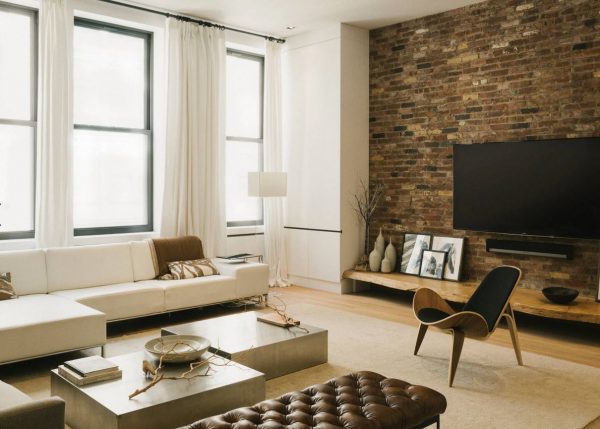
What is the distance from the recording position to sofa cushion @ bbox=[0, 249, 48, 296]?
186 inches

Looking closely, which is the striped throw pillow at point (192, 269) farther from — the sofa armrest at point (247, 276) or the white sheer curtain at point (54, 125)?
the white sheer curtain at point (54, 125)

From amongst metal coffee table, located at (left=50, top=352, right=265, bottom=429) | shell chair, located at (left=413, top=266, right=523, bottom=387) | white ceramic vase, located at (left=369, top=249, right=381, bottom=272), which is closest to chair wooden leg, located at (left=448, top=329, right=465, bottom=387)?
shell chair, located at (left=413, top=266, right=523, bottom=387)

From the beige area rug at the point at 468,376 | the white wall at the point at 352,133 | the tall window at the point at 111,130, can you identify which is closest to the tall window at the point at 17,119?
the tall window at the point at 111,130

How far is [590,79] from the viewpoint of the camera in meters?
5.14

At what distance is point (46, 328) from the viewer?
3928 millimetres

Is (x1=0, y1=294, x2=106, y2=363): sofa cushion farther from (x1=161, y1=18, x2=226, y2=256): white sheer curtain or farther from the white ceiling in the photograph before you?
the white ceiling

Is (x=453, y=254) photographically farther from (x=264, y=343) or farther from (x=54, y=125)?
(x=54, y=125)

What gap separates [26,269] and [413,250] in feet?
13.2

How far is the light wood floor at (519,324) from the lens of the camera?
4578 mm

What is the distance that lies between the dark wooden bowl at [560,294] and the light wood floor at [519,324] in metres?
0.33

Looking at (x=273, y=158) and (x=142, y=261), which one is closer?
(x=142, y=261)

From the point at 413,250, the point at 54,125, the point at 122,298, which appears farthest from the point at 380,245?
the point at 54,125

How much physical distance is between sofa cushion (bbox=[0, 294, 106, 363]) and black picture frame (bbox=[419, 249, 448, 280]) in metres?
3.54

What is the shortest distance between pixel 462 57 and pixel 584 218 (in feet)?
7.11
